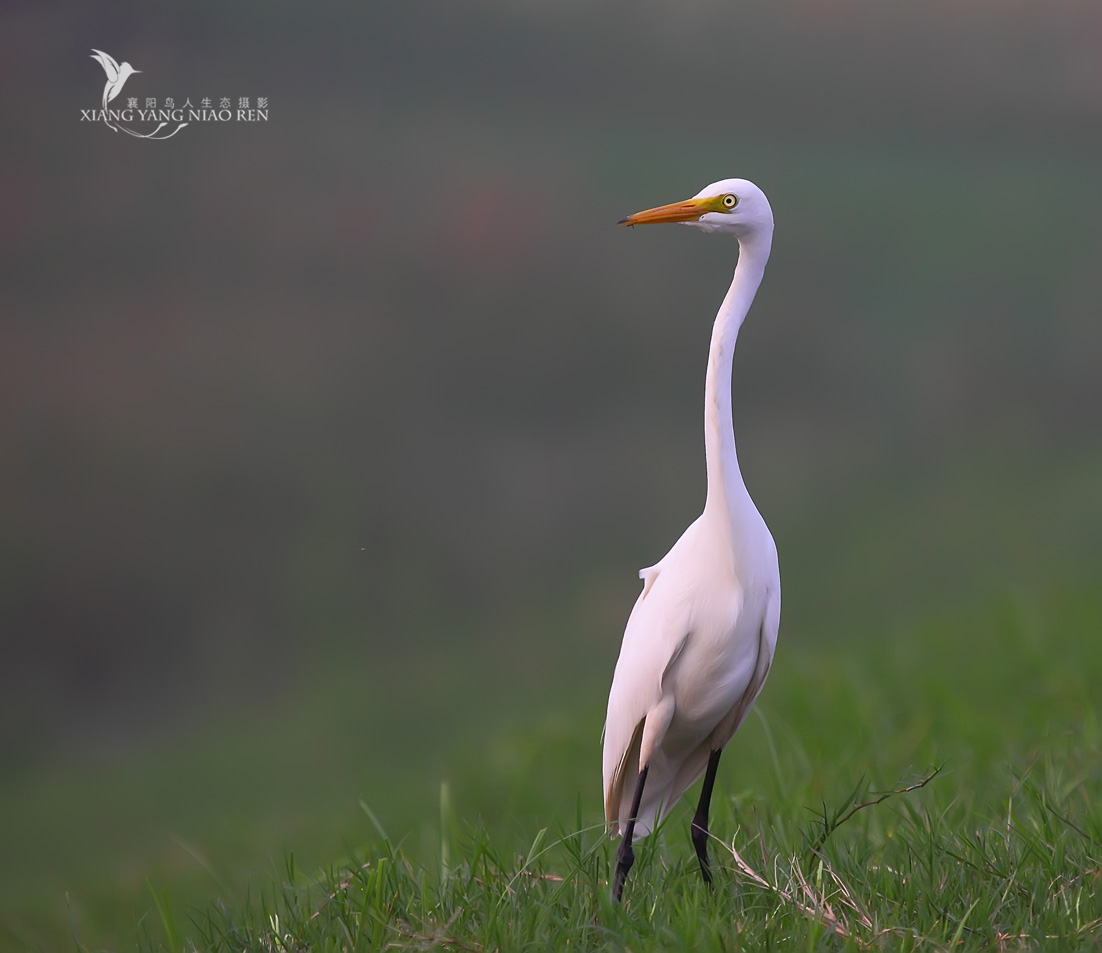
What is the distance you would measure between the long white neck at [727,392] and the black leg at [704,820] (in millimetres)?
593

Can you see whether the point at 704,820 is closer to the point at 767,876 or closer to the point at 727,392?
the point at 767,876

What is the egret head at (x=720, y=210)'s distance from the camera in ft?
6.47

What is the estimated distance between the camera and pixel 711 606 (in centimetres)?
203

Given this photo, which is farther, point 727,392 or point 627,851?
point 627,851

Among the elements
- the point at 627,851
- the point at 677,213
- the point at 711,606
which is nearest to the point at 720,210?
the point at 677,213

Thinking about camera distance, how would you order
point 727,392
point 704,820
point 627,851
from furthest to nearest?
point 704,820 < point 627,851 < point 727,392

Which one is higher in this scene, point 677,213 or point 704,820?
point 677,213

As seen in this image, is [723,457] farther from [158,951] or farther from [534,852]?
[158,951]

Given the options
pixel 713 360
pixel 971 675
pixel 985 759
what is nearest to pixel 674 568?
pixel 713 360

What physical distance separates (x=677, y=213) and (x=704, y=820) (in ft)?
4.07

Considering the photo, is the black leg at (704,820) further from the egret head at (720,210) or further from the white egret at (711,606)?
the egret head at (720,210)

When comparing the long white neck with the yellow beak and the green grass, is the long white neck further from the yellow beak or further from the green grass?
the green grass

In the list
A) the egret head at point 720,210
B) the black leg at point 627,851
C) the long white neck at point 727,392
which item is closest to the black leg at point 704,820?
the black leg at point 627,851

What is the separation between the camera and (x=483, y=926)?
5.99ft
